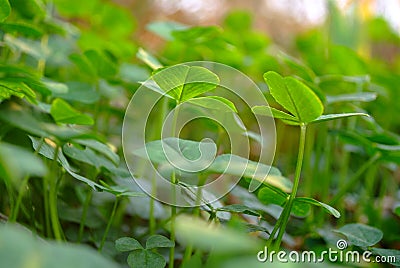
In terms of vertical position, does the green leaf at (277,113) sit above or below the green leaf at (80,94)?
below

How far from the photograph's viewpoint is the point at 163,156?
522 millimetres

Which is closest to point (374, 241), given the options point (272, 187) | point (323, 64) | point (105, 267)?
point (272, 187)

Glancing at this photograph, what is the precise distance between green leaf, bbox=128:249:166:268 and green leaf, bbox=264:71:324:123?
21 centimetres

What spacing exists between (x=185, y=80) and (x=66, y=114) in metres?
0.15

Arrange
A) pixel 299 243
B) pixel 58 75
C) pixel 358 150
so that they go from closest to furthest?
pixel 299 243, pixel 358 150, pixel 58 75

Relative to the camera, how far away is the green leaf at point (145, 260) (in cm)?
52

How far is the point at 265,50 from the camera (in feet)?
4.28

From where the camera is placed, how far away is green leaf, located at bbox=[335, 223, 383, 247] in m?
0.60

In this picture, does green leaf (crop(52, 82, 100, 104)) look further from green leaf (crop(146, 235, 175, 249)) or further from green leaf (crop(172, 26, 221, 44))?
green leaf (crop(146, 235, 175, 249))

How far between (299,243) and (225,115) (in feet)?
1.03

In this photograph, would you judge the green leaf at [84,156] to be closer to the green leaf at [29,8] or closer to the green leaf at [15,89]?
the green leaf at [15,89]

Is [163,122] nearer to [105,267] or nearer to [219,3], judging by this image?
[105,267]

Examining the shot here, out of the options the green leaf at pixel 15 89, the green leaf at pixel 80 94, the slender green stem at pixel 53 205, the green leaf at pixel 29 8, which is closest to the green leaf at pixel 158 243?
the slender green stem at pixel 53 205

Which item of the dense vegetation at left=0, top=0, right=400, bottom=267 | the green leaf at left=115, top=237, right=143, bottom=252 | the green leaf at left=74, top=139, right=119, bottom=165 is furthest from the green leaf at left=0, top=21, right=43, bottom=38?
Answer: the green leaf at left=115, top=237, right=143, bottom=252
